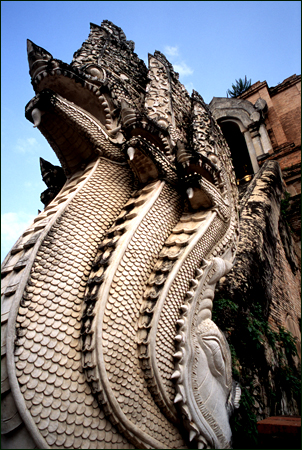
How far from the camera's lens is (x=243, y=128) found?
1282 centimetres

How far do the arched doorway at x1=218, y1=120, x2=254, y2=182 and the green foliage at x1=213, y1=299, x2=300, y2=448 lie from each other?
1074cm

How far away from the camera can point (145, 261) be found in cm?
260

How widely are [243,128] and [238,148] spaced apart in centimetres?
181

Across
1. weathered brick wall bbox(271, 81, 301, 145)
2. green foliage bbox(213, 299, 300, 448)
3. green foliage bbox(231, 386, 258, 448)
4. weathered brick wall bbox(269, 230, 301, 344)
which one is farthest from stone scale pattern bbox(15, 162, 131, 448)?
weathered brick wall bbox(271, 81, 301, 145)

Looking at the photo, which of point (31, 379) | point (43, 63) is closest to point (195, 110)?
point (43, 63)

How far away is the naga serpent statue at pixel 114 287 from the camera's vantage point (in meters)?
1.77

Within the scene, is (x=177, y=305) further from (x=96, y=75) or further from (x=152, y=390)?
(x=96, y=75)

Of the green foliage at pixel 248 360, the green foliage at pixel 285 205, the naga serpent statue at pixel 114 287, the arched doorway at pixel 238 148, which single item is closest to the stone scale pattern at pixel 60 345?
the naga serpent statue at pixel 114 287

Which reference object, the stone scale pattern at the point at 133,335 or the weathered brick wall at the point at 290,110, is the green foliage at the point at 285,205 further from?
the stone scale pattern at the point at 133,335

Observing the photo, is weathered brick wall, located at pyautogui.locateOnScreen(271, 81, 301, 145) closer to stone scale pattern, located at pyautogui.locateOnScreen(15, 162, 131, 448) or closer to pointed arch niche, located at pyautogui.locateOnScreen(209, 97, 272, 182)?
pointed arch niche, located at pyautogui.locateOnScreen(209, 97, 272, 182)

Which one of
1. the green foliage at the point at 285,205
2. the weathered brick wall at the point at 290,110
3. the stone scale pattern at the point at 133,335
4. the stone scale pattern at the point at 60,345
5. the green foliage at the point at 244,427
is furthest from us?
the weathered brick wall at the point at 290,110

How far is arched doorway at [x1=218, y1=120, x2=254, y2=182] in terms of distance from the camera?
1381 cm

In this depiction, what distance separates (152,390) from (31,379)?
2.76 feet

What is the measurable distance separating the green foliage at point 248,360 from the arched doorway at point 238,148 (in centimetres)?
1074
